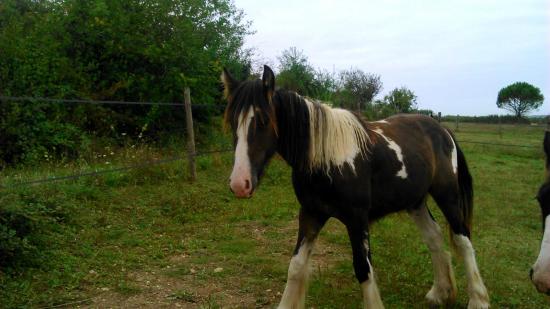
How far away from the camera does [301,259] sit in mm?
3332

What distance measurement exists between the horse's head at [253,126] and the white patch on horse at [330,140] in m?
0.33

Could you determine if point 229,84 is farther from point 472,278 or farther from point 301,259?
point 472,278

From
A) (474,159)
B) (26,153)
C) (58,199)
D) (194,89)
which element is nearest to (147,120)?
(194,89)

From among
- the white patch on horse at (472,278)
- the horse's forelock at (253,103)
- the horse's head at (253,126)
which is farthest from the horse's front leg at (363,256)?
the white patch on horse at (472,278)

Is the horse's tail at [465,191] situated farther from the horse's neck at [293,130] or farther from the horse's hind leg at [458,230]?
Result: the horse's neck at [293,130]

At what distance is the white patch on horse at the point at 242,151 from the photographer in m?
2.54

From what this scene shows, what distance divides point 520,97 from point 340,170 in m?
48.6

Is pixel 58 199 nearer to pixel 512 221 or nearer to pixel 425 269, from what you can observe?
pixel 425 269

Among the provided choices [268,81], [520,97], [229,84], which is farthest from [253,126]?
[520,97]

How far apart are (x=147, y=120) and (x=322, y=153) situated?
705cm

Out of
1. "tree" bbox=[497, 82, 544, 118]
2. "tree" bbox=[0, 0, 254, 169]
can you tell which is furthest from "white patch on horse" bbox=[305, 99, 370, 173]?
"tree" bbox=[497, 82, 544, 118]

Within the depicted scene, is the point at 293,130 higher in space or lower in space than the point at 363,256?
higher

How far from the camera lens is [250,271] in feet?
14.4

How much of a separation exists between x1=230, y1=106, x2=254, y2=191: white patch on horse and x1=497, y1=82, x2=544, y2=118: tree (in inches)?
1742
